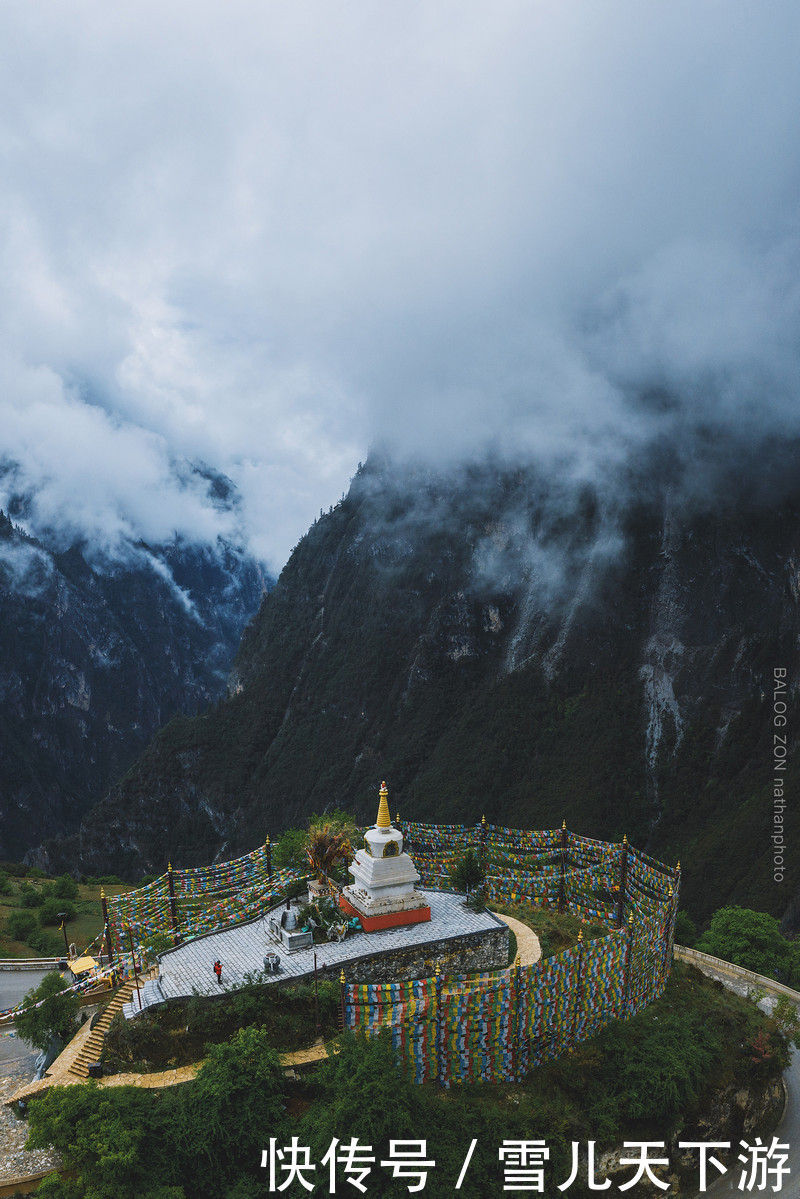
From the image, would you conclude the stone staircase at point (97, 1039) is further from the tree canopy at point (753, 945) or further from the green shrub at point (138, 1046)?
the tree canopy at point (753, 945)

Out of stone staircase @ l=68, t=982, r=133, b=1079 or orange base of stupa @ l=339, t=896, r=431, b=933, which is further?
orange base of stupa @ l=339, t=896, r=431, b=933

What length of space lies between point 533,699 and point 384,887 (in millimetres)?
111007

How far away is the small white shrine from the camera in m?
41.4

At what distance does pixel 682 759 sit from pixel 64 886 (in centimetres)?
8765

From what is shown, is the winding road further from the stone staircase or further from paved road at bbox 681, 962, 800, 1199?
the stone staircase

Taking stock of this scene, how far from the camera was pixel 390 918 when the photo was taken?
136 ft

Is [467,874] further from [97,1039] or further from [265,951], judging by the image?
[97,1039]

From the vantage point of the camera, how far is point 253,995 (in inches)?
1411

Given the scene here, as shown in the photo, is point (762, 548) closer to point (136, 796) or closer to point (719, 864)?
point (719, 864)

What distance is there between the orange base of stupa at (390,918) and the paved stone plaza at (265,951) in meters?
0.29

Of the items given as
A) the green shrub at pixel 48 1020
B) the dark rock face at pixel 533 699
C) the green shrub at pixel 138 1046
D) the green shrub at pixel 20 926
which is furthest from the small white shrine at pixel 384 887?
the dark rock face at pixel 533 699

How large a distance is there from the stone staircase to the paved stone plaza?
3.54ft

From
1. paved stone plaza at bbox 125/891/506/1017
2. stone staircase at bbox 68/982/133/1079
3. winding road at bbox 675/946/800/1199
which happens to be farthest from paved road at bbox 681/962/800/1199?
stone staircase at bbox 68/982/133/1079

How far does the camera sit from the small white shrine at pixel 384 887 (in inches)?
1628
